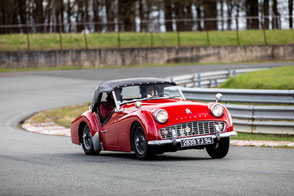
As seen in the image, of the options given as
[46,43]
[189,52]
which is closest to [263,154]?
[189,52]

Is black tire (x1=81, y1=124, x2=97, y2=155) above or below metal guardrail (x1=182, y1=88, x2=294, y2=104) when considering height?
below

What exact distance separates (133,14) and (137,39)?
9084mm

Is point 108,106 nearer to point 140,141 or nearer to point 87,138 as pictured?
point 87,138

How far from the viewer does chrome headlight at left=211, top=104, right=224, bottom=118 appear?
9555 millimetres

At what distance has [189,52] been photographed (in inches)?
1649

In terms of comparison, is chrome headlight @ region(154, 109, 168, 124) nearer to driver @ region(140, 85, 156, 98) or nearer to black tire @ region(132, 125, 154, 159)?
black tire @ region(132, 125, 154, 159)

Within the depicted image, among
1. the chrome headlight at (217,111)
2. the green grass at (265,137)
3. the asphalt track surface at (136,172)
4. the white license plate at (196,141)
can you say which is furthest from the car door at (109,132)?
the green grass at (265,137)

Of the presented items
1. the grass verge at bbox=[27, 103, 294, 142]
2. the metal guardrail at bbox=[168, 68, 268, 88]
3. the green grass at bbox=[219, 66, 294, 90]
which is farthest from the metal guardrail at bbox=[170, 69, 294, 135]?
the metal guardrail at bbox=[168, 68, 268, 88]

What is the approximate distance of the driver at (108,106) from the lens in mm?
10961

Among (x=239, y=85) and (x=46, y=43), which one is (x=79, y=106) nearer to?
(x=239, y=85)

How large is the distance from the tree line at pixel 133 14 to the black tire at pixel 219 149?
37284 millimetres

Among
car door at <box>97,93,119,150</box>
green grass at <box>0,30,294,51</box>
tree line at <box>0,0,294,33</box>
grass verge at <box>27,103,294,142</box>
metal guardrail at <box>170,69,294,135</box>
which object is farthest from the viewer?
tree line at <box>0,0,294,33</box>

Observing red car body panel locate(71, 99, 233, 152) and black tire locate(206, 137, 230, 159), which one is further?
black tire locate(206, 137, 230, 159)

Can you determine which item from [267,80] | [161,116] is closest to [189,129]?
[161,116]
